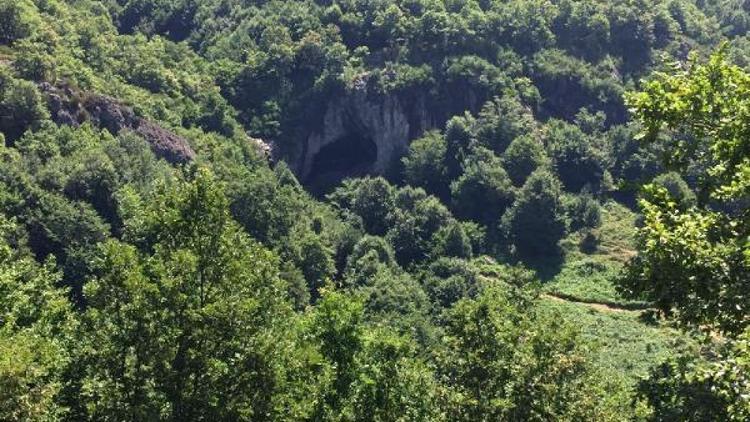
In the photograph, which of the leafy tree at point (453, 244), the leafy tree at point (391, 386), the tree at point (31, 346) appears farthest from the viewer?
the leafy tree at point (453, 244)

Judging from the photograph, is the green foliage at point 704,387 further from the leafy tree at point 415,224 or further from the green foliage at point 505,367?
the leafy tree at point 415,224

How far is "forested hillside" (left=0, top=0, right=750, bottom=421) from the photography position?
18547 mm

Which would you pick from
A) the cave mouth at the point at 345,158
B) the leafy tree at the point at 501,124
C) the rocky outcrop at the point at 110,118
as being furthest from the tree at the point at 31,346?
the cave mouth at the point at 345,158

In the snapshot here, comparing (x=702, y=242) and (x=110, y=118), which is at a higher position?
(x=110, y=118)

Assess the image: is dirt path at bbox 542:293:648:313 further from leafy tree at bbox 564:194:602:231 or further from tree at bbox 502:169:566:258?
leafy tree at bbox 564:194:602:231

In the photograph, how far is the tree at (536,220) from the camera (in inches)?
3957

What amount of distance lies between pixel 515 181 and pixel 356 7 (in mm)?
43321

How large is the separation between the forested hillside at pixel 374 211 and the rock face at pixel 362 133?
1.14 ft

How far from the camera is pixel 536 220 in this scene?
10044cm

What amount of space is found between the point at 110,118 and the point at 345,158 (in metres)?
43.3

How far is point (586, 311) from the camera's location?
85562 mm

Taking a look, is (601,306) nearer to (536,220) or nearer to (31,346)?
(536,220)

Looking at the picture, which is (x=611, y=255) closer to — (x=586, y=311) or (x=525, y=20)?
(x=586, y=311)

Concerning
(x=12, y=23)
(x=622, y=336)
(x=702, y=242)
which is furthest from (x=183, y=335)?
(x=12, y=23)
